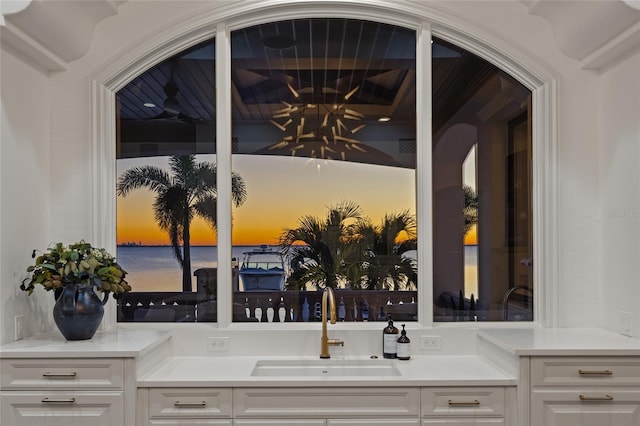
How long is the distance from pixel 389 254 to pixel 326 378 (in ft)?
2.90

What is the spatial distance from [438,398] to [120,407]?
4.82 feet

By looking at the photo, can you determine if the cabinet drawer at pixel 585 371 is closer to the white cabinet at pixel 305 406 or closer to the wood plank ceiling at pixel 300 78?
the white cabinet at pixel 305 406

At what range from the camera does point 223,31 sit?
9.78 feet

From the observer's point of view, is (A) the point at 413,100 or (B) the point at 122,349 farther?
(A) the point at 413,100

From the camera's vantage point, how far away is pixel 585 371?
7.88 feet

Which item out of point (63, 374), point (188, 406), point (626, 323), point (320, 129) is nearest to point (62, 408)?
point (63, 374)

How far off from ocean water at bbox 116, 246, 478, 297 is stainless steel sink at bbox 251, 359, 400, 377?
2.08 feet

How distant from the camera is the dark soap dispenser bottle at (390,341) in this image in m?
2.83

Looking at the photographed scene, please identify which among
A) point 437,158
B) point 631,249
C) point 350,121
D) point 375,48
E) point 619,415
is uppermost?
point 375,48

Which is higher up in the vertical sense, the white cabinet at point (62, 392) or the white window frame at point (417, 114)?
the white window frame at point (417, 114)

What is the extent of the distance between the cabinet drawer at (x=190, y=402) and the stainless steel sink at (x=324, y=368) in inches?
13.8

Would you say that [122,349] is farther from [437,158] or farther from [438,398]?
[437,158]

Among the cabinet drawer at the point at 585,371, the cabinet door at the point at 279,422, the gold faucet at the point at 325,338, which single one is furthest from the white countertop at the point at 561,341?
the cabinet door at the point at 279,422

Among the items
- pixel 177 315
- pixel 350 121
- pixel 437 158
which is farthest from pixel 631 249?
pixel 177 315
